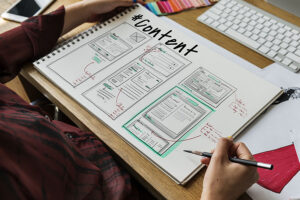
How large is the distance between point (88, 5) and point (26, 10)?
23 cm

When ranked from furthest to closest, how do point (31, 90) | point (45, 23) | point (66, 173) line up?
point (31, 90) < point (45, 23) < point (66, 173)

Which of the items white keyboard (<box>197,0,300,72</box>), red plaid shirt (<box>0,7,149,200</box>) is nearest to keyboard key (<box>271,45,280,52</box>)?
white keyboard (<box>197,0,300,72</box>)

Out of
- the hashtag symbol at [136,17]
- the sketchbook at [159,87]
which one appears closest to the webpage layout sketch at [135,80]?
the sketchbook at [159,87]

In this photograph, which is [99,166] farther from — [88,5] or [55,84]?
[88,5]

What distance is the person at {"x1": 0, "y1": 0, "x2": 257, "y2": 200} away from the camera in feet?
1.47

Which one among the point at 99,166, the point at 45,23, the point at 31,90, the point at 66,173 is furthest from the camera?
the point at 31,90

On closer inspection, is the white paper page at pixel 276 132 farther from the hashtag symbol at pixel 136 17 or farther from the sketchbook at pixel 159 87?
the hashtag symbol at pixel 136 17

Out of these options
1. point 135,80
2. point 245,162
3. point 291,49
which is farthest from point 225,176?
point 291,49

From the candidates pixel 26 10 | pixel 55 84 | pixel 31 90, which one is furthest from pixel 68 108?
pixel 26 10

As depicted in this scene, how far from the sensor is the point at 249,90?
64 centimetres

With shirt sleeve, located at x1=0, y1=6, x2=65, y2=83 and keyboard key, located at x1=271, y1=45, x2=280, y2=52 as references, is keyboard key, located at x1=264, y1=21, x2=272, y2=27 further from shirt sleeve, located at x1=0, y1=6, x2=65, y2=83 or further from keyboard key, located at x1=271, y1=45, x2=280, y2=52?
shirt sleeve, located at x1=0, y1=6, x2=65, y2=83

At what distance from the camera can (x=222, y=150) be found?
52cm

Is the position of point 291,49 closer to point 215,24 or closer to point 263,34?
point 263,34

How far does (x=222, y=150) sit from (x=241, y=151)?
0.12ft
